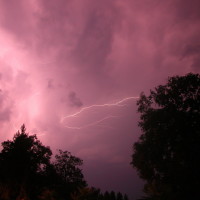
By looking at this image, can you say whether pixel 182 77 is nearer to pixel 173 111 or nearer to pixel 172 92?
pixel 172 92

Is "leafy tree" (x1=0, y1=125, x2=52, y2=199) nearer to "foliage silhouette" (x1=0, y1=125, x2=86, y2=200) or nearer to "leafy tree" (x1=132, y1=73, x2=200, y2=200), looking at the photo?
"foliage silhouette" (x1=0, y1=125, x2=86, y2=200)

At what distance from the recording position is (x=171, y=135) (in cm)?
2639

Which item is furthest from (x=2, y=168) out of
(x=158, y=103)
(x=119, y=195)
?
(x=119, y=195)

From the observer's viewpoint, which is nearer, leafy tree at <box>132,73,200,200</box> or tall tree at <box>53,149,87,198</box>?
leafy tree at <box>132,73,200,200</box>

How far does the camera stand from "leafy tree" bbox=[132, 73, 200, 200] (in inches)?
938

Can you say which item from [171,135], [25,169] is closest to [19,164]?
[25,169]

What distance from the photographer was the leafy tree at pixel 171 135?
23819mm

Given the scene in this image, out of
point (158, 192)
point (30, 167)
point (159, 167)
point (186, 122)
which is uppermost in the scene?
point (186, 122)

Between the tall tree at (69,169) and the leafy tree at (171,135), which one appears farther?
the tall tree at (69,169)

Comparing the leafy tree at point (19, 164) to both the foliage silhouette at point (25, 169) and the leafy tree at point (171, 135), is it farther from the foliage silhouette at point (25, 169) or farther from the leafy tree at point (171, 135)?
the leafy tree at point (171, 135)

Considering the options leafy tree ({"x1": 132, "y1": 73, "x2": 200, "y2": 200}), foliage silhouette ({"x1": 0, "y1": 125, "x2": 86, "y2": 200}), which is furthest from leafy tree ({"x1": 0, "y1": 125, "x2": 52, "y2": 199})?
leafy tree ({"x1": 132, "y1": 73, "x2": 200, "y2": 200})

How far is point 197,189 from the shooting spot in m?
21.7

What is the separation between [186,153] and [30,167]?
20.0 m

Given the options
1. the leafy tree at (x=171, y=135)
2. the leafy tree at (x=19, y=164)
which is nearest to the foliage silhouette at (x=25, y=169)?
the leafy tree at (x=19, y=164)
